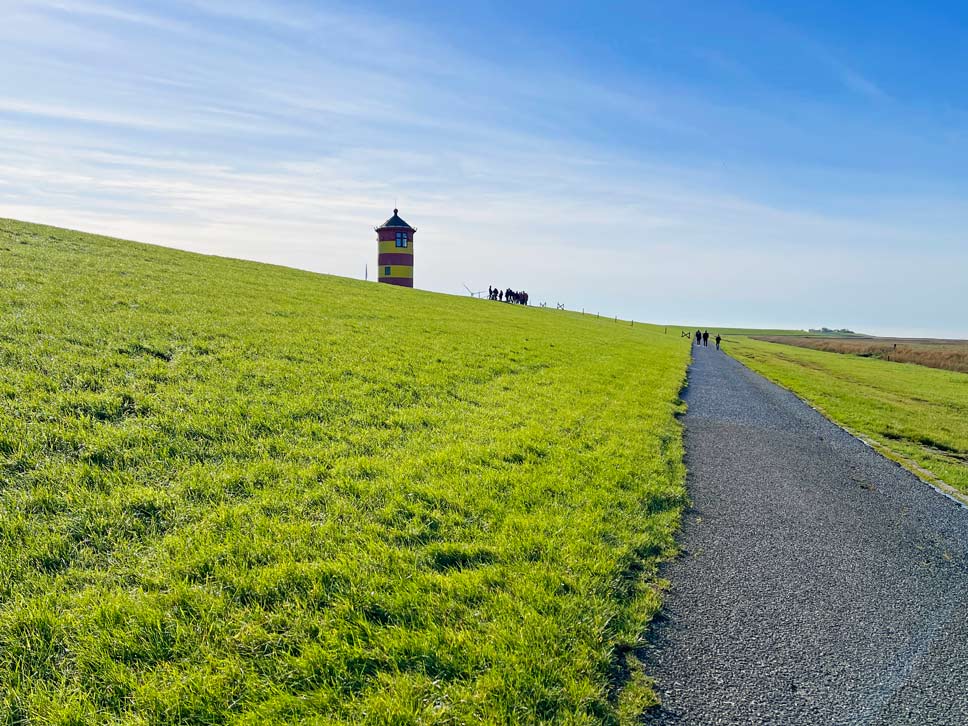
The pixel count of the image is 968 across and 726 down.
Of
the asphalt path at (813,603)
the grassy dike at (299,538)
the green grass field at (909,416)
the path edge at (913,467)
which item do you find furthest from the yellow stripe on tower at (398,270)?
the asphalt path at (813,603)

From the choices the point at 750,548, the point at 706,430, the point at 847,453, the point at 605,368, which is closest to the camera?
the point at 750,548

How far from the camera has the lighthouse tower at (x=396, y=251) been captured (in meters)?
59.8

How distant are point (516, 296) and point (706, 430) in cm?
5928

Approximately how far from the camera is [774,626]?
4801mm

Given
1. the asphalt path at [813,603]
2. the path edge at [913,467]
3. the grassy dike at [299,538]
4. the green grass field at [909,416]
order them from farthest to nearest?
the green grass field at [909,416]
the path edge at [913,467]
the asphalt path at [813,603]
the grassy dike at [299,538]

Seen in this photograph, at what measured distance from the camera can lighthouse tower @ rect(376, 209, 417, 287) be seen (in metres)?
59.8

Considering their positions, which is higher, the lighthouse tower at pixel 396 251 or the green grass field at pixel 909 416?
the lighthouse tower at pixel 396 251

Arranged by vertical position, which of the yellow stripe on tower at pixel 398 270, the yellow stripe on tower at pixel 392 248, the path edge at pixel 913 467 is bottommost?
the path edge at pixel 913 467

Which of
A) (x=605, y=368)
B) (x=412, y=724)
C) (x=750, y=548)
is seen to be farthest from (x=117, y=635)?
(x=605, y=368)

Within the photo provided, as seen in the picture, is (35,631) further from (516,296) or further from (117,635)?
(516,296)

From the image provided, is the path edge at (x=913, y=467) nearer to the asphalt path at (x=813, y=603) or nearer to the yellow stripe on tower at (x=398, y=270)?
the asphalt path at (x=813, y=603)

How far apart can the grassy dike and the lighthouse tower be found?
48.3 meters

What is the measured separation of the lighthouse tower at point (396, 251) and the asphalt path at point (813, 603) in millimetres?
53722

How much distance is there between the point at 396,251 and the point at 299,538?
5762 centimetres
